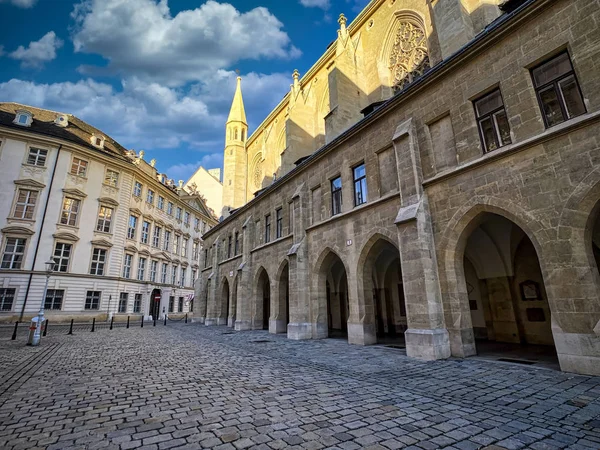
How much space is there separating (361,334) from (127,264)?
2854cm

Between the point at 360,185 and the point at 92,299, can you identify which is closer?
the point at 360,185

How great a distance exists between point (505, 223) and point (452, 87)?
202 inches

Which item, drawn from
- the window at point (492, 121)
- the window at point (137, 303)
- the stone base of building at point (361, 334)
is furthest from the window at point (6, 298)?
the window at point (492, 121)

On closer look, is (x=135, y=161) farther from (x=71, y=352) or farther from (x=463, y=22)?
(x=463, y=22)

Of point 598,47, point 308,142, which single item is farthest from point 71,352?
point 308,142

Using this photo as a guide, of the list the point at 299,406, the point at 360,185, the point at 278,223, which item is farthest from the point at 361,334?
the point at 278,223

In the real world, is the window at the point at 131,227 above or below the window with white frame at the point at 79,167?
below

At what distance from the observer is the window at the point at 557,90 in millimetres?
7060

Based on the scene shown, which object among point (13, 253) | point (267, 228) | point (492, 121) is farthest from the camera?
point (13, 253)

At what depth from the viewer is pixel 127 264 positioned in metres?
31.3

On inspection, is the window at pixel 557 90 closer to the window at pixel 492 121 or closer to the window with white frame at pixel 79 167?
the window at pixel 492 121

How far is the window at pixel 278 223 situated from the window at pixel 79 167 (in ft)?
72.7

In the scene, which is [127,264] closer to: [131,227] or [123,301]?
[123,301]

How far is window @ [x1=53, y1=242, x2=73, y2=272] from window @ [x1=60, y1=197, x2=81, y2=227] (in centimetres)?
205
